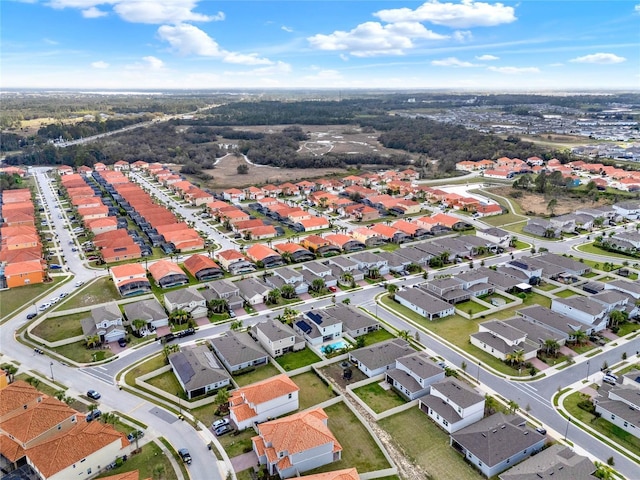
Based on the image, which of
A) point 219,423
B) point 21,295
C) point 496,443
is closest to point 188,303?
point 219,423

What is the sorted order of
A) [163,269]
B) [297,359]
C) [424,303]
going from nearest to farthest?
[297,359]
[424,303]
[163,269]

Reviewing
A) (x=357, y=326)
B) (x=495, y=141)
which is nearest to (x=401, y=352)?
(x=357, y=326)

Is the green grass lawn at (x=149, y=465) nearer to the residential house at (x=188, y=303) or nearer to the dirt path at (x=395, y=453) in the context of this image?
the dirt path at (x=395, y=453)

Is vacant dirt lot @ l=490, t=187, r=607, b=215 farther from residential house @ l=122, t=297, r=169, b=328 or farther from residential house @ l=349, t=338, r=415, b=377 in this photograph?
residential house @ l=122, t=297, r=169, b=328

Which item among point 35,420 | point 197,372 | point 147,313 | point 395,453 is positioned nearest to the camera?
point 35,420

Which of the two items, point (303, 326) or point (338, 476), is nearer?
point (338, 476)

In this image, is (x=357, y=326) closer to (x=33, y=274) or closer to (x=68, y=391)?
(x=68, y=391)

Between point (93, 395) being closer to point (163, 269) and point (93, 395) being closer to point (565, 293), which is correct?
point (163, 269)
